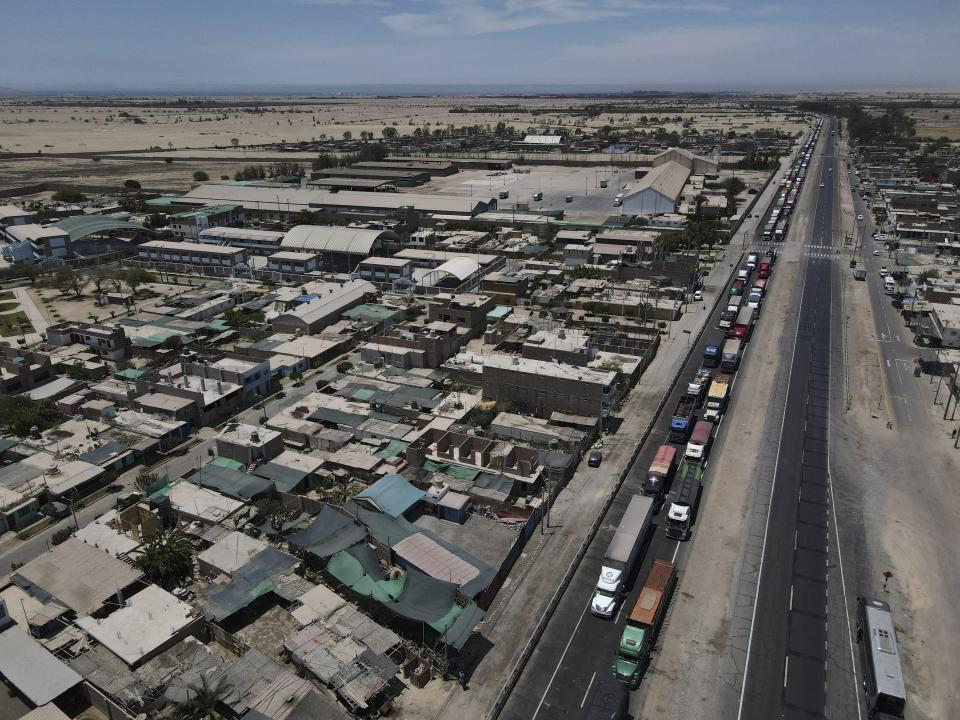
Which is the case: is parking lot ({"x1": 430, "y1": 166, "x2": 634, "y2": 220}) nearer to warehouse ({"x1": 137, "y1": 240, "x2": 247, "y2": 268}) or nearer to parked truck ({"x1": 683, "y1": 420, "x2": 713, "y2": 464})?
warehouse ({"x1": 137, "y1": 240, "x2": 247, "y2": 268})

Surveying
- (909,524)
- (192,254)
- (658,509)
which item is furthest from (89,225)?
(909,524)

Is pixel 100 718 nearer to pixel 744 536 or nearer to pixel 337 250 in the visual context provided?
pixel 744 536

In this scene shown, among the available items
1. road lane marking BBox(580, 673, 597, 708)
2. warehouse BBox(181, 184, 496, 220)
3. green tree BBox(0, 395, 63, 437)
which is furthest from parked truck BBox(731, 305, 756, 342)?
warehouse BBox(181, 184, 496, 220)

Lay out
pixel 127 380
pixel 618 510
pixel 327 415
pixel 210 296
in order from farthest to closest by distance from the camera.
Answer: pixel 210 296, pixel 127 380, pixel 327 415, pixel 618 510

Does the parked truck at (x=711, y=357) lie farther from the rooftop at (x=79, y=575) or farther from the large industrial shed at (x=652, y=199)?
the large industrial shed at (x=652, y=199)

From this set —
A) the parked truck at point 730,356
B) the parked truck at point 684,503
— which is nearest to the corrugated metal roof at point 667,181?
the parked truck at point 730,356

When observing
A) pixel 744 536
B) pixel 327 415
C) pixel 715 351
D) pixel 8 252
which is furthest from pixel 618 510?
pixel 8 252

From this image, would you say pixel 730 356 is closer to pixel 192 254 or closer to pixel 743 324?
pixel 743 324
